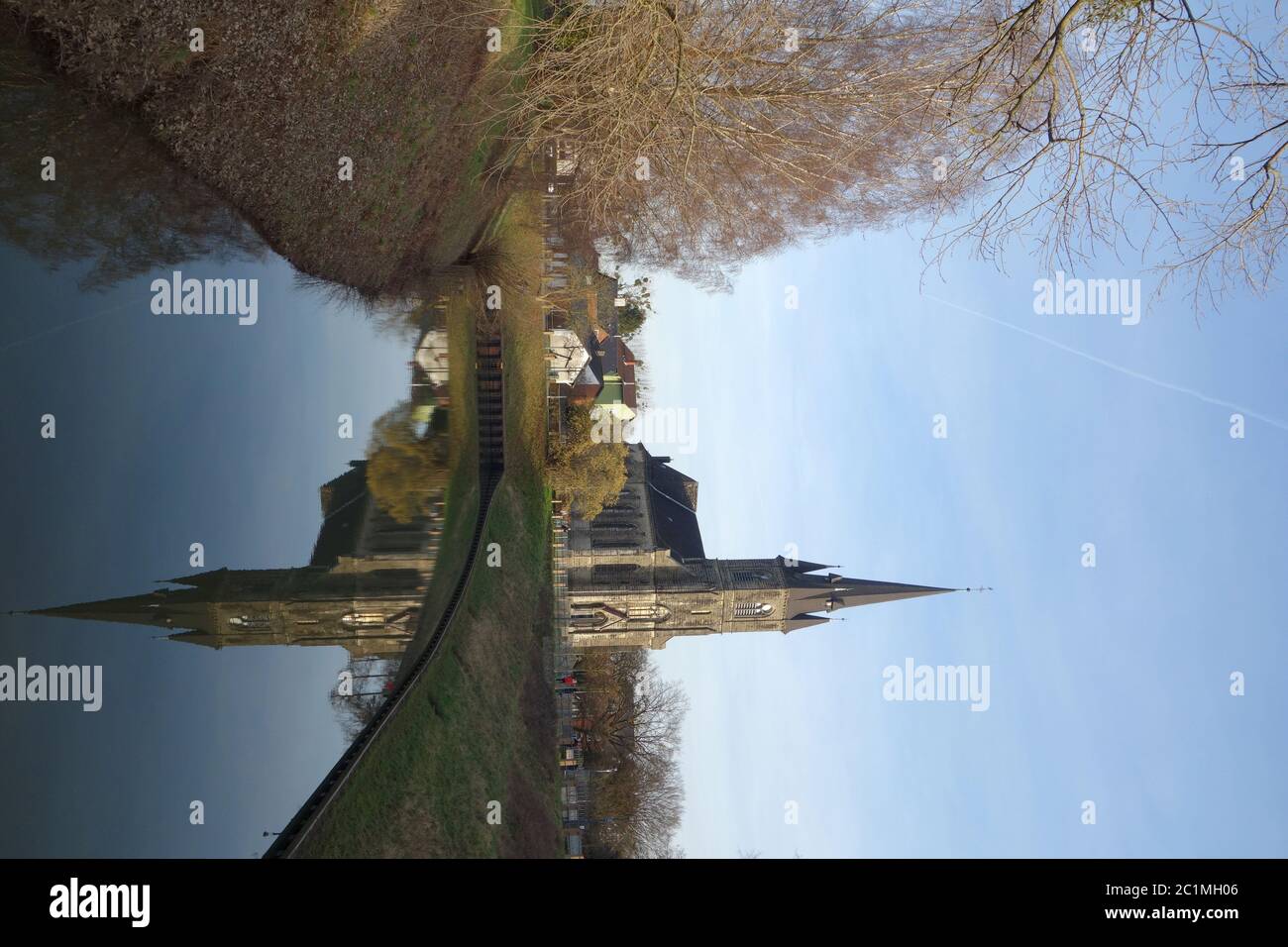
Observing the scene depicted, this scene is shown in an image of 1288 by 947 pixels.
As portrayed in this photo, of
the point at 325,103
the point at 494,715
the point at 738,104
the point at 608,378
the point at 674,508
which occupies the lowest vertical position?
the point at 494,715

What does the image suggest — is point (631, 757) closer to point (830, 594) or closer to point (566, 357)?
point (830, 594)

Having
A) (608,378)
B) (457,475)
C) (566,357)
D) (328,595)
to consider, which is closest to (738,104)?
(457,475)

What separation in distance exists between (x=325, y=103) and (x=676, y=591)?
33947 millimetres

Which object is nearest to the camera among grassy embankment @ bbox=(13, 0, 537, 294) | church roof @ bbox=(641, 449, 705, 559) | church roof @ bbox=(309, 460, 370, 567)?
grassy embankment @ bbox=(13, 0, 537, 294)

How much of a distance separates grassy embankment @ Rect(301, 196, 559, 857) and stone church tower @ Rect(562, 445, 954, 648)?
9373 millimetres

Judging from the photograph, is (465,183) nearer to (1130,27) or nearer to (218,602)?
(218,602)

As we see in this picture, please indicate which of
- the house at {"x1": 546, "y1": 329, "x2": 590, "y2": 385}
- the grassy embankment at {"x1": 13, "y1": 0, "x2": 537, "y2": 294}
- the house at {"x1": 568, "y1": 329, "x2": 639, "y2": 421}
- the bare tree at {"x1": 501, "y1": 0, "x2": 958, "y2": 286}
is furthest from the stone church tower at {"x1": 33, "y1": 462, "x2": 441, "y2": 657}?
the house at {"x1": 568, "y1": 329, "x2": 639, "y2": 421}

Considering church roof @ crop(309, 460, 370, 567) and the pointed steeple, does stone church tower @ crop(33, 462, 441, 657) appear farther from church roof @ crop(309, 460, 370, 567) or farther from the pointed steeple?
the pointed steeple

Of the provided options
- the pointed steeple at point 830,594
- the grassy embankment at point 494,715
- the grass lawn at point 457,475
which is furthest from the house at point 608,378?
the grass lawn at point 457,475

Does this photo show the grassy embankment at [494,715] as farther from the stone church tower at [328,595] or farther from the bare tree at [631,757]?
the bare tree at [631,757]

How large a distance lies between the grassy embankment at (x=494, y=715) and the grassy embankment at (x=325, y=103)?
5.51 metres

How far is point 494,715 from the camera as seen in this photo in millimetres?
20578

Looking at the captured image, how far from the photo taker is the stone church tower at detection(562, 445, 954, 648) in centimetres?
4194

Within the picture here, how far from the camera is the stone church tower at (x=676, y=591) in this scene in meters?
41.9
